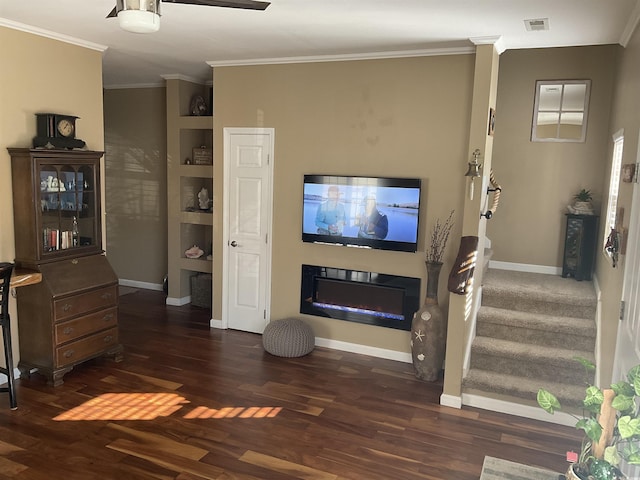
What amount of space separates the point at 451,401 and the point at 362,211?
5.75ft

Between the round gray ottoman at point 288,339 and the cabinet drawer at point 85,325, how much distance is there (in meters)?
1.35

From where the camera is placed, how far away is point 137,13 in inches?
81.4

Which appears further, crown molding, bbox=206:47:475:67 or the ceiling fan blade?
crown molding, bbox=206:47:475:67

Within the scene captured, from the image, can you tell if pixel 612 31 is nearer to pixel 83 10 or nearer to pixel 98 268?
pixel 83 10

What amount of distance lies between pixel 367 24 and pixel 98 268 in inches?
113

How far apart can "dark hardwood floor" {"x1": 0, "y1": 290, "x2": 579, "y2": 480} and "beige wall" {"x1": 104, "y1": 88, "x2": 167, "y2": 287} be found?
2.49 meters

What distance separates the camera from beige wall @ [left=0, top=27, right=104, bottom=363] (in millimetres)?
4118

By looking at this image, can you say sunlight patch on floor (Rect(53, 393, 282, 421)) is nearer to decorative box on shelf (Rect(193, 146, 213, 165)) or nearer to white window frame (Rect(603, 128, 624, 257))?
white window frame (Rect(603, 128, 624, 257))

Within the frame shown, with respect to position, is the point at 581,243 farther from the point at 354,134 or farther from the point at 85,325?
the point at 85,325

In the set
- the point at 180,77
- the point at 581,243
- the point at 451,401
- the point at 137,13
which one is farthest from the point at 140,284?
the point at 137,13

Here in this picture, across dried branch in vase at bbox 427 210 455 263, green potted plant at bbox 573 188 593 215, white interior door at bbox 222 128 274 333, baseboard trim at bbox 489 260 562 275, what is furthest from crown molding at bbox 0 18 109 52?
green potted plant at bbox 573 188 593 215

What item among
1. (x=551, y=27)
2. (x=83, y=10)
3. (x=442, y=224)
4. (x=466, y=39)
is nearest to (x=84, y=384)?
(x=83, y=10)

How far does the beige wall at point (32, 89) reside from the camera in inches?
162

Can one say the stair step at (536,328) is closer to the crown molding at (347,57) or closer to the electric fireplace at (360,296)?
the electric fireplace at (360,296)
